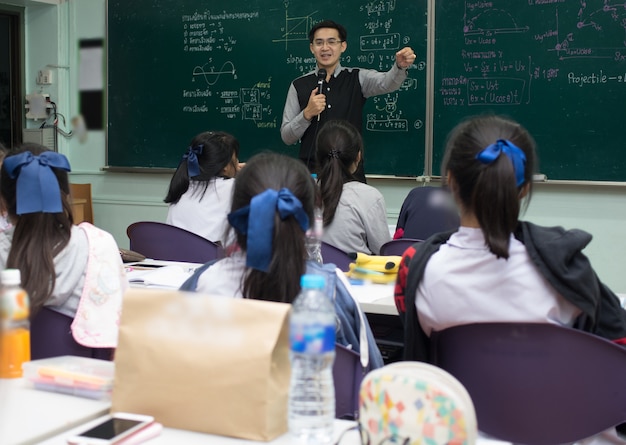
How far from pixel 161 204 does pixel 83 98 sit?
17.9ft

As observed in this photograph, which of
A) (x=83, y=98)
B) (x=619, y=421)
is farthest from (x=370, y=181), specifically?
(x=83, y=98)

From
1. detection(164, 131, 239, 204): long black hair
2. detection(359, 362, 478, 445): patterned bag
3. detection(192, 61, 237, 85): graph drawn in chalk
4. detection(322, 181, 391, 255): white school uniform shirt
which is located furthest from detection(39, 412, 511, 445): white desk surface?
detection(192, 61, 237, 85): graph drawn in chalk

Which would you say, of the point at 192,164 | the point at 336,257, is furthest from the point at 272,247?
the point at 192,164

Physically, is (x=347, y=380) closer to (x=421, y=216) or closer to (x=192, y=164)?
(x=421, y=216)

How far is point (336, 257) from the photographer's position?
2.73m

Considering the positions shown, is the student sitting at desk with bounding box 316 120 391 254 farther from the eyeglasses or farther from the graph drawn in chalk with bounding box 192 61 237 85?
the graph drawn in chalk with bounding box 192 61 237 85

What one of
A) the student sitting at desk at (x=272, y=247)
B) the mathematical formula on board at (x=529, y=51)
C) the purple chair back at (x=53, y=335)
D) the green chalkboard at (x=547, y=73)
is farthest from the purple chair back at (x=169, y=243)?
the mathematical formula on board at (x=529, y=51)

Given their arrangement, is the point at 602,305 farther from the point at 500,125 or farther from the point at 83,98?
the point at 83,98

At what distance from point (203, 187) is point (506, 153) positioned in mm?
2145

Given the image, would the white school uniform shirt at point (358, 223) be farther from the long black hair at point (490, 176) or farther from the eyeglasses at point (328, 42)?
the eyeglasses at point (328, 42)

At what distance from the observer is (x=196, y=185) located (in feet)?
11.2

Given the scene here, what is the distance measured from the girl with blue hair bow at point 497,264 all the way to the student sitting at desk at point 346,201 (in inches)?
58.2

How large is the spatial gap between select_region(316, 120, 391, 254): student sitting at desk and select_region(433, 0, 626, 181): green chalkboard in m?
1.49

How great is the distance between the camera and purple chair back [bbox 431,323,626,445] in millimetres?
1279
